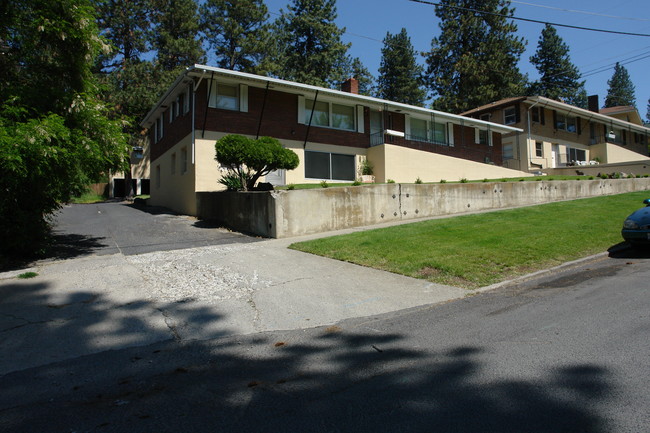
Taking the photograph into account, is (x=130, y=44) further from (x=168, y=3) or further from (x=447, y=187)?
(x=447, y=187)

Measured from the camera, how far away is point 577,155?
124 feet

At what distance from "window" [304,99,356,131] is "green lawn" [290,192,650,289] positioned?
10.8m

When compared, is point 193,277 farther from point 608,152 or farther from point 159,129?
point 608,152

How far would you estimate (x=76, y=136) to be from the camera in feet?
27.2

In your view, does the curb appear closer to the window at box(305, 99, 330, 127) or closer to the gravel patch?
the gravel patch

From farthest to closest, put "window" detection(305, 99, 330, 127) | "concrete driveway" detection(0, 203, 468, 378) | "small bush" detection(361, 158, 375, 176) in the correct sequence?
"small bush" detection(361, 158, 375, 176) → "window" detection(305, 99, 330, 127) → "concrete driveway" detection(0, 203, 468, 378)

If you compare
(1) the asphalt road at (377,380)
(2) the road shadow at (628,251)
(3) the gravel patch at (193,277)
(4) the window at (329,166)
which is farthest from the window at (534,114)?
(1) the asphalt road at (377,380)

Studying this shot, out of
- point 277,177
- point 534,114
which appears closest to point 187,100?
point 277,177

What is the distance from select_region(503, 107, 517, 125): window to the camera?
3413 centimetres

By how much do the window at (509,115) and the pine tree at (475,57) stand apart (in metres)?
10.8

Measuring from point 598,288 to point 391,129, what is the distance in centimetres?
1917

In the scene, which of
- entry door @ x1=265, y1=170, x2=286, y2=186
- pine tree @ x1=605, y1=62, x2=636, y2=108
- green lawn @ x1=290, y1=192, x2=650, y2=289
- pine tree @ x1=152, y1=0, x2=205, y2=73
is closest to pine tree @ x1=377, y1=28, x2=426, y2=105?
pine tree @ x1=152, y1=0, x2=205, y2=73

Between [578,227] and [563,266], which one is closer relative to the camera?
[563,266]

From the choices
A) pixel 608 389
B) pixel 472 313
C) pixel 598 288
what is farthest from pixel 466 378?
pixel 598 288
